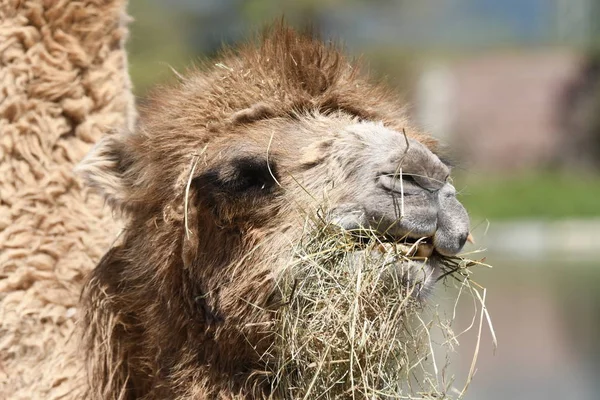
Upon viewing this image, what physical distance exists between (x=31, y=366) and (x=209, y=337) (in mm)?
717

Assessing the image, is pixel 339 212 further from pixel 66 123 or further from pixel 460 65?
pixel 460 65

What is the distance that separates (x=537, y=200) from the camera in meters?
24.8

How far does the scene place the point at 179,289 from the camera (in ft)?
11.6

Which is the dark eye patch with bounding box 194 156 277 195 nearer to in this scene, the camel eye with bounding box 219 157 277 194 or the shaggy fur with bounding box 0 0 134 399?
the camel eye with bounding box 219 157 277 194

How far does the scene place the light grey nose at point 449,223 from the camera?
10.6 ft

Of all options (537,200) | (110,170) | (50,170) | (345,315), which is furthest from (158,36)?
(345,315)

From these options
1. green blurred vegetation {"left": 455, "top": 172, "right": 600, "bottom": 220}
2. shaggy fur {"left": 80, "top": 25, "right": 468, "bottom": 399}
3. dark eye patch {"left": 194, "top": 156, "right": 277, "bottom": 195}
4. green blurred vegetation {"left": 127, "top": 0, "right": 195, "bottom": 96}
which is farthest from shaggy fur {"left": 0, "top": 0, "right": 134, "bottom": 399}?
green blurred vegetation {"left": 127, "top": 0, "right": 195, "bottom": 96}

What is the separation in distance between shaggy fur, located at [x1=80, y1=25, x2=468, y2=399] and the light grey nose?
10 mm

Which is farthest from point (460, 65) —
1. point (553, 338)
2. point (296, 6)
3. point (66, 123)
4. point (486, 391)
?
point (66, 123)

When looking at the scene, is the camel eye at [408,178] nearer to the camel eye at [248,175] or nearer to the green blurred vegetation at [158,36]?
the camel eye at [248,175]

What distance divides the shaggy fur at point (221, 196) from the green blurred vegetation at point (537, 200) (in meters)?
18.7

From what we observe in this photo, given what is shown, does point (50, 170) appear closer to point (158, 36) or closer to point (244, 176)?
point (244, 176)

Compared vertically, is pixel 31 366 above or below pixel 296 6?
above

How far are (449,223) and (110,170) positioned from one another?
1.30 meters
